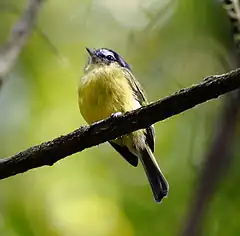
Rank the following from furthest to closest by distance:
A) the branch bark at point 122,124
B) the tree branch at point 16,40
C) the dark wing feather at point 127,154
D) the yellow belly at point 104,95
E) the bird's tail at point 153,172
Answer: the dark wing feather at point 127,154 → the bird's tail at point 153,172 → the yellow belly at point 104,95 → the tree branch at point 16,40 → the branch bark at point 122,124

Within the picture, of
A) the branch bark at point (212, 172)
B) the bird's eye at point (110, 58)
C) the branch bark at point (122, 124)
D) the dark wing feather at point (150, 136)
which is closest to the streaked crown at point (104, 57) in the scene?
the bird's eye at point (110, 58)

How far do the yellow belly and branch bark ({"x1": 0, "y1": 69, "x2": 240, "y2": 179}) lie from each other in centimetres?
96

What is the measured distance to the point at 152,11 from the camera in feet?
13.2

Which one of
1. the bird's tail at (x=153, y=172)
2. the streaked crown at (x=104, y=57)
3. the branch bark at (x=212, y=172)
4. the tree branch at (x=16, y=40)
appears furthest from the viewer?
the streaked crown at (x=104, y=57)

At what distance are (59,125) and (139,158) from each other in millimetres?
1603

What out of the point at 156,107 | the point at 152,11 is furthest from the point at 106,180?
the point at 156,107

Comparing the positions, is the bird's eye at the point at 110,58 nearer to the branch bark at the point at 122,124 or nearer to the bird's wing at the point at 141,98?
the bird's wing at the point at 141,98

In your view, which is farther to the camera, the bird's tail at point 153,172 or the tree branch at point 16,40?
the bird's tail at point 153,172

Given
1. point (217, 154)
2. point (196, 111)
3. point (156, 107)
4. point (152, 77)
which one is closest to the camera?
point (217, 154)

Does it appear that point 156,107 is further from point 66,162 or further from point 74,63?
point 74,63

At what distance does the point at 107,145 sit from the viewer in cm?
502

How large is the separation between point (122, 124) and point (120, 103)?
1075 millimetres

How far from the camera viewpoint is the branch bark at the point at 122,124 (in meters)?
2.07

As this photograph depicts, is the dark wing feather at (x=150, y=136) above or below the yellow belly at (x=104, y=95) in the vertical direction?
below
